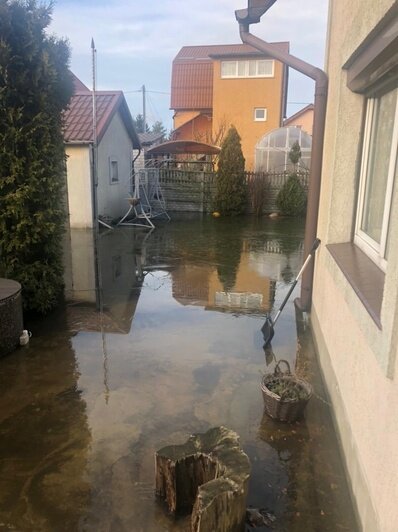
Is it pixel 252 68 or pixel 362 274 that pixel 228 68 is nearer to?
pixel 252 68

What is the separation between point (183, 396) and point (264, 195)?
13287 mm

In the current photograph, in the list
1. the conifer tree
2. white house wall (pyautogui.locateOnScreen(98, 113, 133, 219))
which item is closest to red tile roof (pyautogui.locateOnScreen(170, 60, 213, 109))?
the conifer tree

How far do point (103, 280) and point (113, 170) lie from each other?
25.0ft

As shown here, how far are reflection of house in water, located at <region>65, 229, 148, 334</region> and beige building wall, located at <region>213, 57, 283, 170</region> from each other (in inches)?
564

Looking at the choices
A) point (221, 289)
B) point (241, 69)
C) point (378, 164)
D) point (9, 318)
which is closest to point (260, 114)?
point (241, 69)

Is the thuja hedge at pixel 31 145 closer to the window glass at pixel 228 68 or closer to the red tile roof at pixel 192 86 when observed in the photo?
the window glass at pixel 228 68

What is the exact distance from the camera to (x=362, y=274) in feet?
10.4

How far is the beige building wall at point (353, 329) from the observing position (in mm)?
1994

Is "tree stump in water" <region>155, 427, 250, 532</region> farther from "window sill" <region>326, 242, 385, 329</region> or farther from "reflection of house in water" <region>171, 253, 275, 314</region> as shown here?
"reflection of house in water" <region>171, 253, 275, 314</region>

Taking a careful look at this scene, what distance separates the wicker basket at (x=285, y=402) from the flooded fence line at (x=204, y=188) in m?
13.1

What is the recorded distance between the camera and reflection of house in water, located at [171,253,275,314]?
6418mm

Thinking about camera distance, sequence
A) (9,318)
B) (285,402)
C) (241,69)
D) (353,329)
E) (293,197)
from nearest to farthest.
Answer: (353,329) < (285,402) < (9,318) < (293,197) < (241,69)

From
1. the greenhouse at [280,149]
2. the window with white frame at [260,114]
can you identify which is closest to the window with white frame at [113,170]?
the greenhouse at [280,149]

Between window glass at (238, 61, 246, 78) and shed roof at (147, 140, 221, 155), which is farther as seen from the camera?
window glass at (238, 61, 246, 78)
